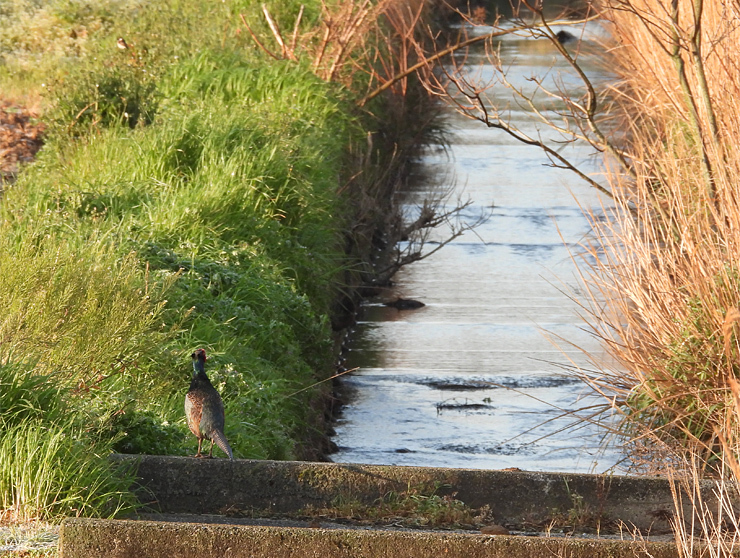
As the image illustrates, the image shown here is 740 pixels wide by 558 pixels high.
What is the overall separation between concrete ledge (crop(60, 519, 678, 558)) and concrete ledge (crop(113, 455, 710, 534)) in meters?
0.64

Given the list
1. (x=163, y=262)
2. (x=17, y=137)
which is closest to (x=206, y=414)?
(x=163, y=262)

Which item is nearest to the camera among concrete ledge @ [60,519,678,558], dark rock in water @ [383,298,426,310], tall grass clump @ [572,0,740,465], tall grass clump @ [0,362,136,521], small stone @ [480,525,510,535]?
concrete ledge @ [60,519,678,558]

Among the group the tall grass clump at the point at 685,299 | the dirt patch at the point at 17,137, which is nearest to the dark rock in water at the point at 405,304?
the dirt patch at the point at 17,137

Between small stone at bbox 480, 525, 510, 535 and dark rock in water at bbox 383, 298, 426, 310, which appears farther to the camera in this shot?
dark rock in water at bbox 383, 298, 426, 310

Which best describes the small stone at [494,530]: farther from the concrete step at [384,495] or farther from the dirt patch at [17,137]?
the dirt patch at [17,137]

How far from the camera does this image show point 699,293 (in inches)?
237

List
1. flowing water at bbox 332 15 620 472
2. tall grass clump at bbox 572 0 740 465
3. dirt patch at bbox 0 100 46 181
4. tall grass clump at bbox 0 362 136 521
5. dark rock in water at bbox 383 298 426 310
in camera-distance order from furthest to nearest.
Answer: dirt patch at bbox 0 100 46 181 < dark rock in water at bbox 383 298 426 310 < flowing water at bbox 332 15 620 472 < tall grass clump at bbox 572 0 740 465 < tall grass clump at bbox 0 362 136 521

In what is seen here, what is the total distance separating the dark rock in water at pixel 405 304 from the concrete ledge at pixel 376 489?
255 inches

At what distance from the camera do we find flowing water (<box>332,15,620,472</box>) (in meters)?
8.12

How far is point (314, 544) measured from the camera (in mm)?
3889

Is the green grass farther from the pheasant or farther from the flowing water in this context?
the flowing water

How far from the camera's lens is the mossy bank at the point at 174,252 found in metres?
4.62

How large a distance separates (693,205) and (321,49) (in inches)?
234

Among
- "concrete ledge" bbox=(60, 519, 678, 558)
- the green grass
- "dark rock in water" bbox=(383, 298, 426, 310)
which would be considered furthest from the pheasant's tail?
"dark rock in water" bbox=(383, 298, 426, 310)
